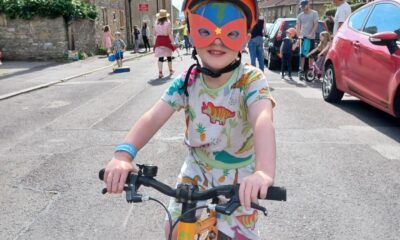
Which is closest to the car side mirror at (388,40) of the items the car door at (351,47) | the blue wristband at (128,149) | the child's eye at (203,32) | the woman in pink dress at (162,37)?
the car door at (351,47)

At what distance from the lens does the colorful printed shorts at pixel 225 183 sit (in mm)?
1992

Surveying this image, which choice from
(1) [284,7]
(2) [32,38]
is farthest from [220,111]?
(1) [284,7]

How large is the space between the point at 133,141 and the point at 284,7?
82.9 metres

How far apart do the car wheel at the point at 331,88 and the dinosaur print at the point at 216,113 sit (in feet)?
20.4

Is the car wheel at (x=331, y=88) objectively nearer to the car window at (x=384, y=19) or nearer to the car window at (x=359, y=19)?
the car window at (x=359, y=19)

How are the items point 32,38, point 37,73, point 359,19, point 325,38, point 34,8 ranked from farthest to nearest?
point 32,38 → point 34,8 → point 37,73 → point 325,38 → point 359,19

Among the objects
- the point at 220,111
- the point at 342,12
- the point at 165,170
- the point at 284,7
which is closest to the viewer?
the point at 220,111

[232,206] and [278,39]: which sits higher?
[278,39]

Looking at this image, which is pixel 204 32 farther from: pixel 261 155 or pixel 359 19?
pixel 359 19

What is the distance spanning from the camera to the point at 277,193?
4.69 feet

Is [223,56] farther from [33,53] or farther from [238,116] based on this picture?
[33,53]

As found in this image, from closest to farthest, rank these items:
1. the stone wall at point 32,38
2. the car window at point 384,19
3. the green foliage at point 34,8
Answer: the car window at point 384,19 < the green foliage at point 34,8 < the stone wall at point 32,38

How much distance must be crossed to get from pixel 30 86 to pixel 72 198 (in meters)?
8.35

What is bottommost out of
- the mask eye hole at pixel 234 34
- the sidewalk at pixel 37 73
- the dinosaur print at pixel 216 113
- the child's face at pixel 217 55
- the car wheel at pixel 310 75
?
the sidewalk at pixel 37 73
